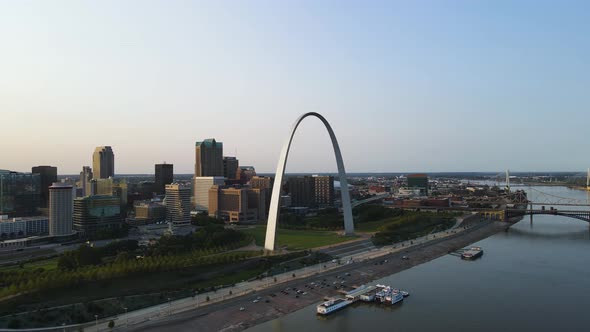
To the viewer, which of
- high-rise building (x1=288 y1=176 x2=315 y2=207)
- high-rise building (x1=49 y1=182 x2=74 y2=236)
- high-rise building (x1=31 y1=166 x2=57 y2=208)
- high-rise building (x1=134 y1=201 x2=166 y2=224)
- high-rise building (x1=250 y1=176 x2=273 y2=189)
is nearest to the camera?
high-rise building (x1=49 y1=182 x2=74 y2=236)

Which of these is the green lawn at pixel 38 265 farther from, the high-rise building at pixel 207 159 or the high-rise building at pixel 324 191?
the high-rise building at pixel 207 159

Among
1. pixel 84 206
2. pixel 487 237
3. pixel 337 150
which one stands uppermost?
pixel 337 150

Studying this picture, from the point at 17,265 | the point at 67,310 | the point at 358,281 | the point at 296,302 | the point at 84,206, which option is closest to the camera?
the point at 67,310

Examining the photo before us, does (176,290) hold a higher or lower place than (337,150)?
lower

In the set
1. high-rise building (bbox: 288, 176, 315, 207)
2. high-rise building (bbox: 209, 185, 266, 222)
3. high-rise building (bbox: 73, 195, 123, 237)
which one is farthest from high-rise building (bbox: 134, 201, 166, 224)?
high-rise building (bbox: 288, 176, 315, 207)

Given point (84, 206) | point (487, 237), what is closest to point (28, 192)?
point (84, 206)

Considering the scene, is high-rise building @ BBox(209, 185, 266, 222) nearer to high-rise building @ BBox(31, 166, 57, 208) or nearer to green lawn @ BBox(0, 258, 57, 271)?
high-rise building @ BBox(31, 166, 57, 208)

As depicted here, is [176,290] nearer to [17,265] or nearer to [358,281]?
[358,281]
